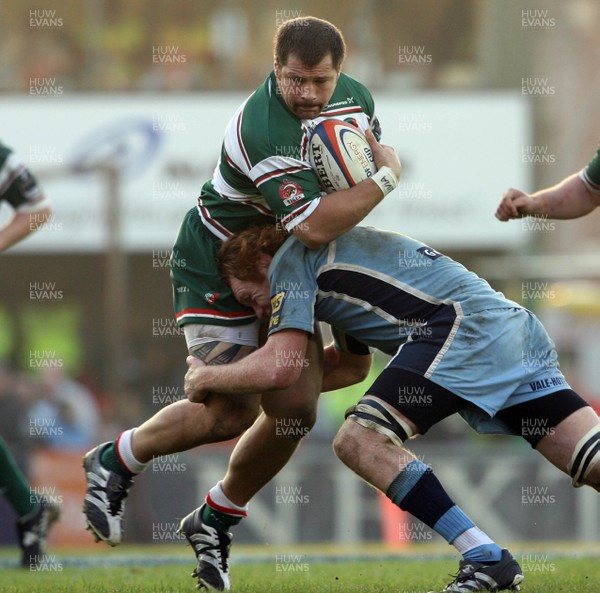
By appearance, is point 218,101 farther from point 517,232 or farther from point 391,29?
point 517,232

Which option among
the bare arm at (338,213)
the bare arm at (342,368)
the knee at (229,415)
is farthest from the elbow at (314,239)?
the bare arm at (342,368)

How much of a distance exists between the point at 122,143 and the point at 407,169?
404 centimetres

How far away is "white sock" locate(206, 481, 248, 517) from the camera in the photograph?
6.09m

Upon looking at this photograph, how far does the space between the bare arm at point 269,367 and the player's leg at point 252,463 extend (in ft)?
1.51

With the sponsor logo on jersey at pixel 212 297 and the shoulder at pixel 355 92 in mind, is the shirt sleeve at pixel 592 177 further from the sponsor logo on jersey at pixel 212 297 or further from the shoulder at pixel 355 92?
the sponsor logo on jersey at pixel 212 297

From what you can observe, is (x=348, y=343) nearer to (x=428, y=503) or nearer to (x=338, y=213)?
(x=338, y=213)

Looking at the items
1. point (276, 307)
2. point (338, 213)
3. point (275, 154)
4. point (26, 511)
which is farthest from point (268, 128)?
point (26, 511)

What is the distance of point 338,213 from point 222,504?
165 cm

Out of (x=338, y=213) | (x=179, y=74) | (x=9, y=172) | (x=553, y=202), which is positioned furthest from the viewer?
(x=179, y=74)

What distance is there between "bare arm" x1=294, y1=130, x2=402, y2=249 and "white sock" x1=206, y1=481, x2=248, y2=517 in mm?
1428

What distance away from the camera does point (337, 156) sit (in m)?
5.47

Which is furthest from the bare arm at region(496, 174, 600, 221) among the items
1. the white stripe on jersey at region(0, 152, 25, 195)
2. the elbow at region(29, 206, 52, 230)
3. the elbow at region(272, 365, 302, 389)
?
the white stripe on jersey at region(0, 152, 25, 195)

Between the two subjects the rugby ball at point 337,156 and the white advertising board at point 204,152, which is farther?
the white advertising board at point 204,152

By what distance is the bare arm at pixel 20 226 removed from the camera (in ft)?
24.0
